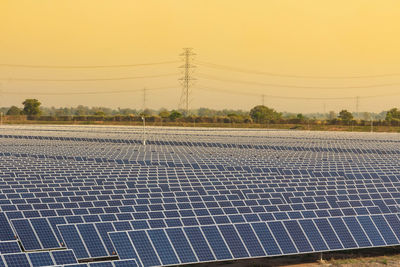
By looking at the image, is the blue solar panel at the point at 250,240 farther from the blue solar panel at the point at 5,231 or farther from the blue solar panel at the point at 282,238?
the blue solar panel at the point at 5,231

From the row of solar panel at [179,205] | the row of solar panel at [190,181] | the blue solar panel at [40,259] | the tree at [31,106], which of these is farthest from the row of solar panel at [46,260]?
the tree at [31,106]

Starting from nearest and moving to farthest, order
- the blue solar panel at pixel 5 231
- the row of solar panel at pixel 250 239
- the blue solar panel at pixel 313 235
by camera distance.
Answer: the row of solar panel at pixel 250 239, the blue solar panel at pixel 5 231, the blue solar panel at pixel 313 235

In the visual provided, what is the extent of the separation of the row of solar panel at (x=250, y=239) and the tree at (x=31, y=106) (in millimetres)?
149860

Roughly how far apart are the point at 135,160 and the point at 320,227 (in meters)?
26.8

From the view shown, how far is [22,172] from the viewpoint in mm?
36844

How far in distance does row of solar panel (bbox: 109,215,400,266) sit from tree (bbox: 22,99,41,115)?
149860 millimetres

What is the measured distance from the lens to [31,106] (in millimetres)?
167875

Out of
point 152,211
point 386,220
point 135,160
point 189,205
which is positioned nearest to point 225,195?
point 189,205

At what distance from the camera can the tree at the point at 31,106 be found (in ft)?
548

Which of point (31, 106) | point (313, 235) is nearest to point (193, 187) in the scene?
point (313, 235)

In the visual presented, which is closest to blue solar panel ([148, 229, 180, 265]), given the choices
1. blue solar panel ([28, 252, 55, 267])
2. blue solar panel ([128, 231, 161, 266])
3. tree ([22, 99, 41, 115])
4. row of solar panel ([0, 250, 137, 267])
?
blue solar panel ([128, 231, 161, 266])

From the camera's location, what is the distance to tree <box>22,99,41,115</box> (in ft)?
548

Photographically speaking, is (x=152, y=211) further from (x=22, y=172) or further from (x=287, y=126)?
(x=287, y=126)

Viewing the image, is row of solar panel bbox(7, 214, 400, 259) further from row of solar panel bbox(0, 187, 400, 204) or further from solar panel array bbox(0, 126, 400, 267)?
row of solar panel bbox(0, 187, 400, 204)
